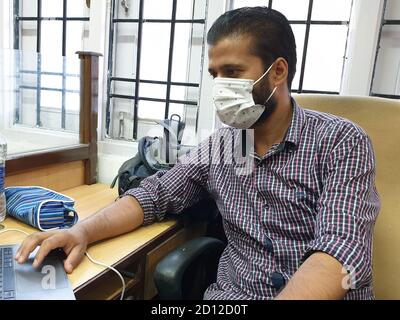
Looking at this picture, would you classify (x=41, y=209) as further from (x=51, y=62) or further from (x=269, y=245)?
(x=51, y=62)

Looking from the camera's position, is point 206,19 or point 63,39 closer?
point 206,19

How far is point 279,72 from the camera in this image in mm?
967

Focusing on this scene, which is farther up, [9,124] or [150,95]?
[150,95]

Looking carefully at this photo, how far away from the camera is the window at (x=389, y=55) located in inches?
58.8

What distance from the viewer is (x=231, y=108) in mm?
986

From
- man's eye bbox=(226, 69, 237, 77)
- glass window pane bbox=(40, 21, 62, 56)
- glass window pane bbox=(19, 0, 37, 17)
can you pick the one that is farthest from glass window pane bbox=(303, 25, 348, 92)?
glass window pane bbox=(19, 0, 37, 17)

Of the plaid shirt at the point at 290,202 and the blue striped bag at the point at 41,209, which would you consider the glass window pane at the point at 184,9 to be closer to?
the plaid shirt at the point at 290,202

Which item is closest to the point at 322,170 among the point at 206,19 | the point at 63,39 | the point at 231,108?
the point at 231,108

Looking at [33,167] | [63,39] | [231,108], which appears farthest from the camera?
[63,39]

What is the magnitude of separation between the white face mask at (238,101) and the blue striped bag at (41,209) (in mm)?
581

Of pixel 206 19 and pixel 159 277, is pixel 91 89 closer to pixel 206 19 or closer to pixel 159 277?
pixel 206 19

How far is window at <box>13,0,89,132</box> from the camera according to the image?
59.1 inches

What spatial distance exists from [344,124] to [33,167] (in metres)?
1.13

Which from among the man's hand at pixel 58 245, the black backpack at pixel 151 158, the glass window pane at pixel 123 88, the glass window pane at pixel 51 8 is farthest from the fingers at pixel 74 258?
the glass window pane at pixel 51 8
